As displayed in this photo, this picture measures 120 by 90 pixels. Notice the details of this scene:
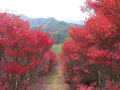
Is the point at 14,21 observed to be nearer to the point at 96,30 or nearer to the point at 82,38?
the point at 96,30

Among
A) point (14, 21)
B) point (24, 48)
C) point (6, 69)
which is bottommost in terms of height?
point (6, 69)

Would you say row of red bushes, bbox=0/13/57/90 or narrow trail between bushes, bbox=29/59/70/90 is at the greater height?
row of red bushes, bbox=0/13/57/90

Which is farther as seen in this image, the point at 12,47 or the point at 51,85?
the point at 51,85

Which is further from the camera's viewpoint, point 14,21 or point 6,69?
point 14,21

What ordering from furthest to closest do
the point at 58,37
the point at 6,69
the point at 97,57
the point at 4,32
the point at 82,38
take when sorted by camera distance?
1. the point at 58,37
2. the point at 82,38
3. the point at 97,57
4. the point at 4,32
5. the point at 6,69

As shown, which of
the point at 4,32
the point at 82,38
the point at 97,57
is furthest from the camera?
the point at 82,38

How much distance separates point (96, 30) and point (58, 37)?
214ft

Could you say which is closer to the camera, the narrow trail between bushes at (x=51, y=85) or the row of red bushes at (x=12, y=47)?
the row of red bushes at (x=12, y=47)

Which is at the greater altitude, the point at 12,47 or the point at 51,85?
the point at 12,47

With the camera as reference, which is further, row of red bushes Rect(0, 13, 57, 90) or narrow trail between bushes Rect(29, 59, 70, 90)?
narrow trail between bushes Rect(29, 59, 70, 90)

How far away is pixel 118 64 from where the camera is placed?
243 inches

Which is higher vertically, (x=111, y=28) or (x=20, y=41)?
(x=111, y=28)

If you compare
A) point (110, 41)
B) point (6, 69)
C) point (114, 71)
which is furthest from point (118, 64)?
point (6, 69)

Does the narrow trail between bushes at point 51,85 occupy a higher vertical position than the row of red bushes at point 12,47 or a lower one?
lower
